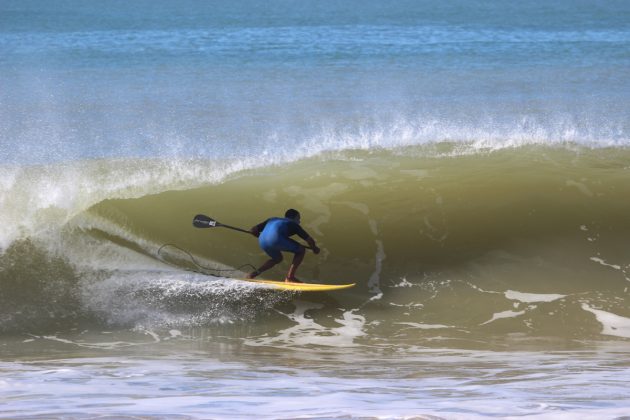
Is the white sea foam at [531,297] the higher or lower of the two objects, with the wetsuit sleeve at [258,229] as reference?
lower

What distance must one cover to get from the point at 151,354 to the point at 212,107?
46.8 feet

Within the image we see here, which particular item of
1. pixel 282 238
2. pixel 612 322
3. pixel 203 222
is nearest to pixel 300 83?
pixel 203 222

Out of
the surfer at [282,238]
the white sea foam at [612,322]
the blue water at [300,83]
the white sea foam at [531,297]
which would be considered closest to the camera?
the white sea foam at [612,322]

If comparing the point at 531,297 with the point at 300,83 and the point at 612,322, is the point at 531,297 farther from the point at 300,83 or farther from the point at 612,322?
the point at 300,83

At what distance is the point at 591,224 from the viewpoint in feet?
37.4

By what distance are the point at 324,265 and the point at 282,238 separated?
3.80 ft

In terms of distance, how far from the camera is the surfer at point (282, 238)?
9.53 meters

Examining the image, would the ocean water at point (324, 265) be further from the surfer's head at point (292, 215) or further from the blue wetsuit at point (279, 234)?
the surfer's head at point (292, 215)

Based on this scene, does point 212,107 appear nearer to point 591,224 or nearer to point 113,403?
point 591,224

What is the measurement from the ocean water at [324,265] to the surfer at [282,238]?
13.4 inches

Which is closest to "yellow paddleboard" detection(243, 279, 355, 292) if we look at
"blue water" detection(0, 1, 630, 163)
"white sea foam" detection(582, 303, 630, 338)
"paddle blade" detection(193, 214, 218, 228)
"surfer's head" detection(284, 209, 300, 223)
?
"surfer's head" detection(284, 209, 300, 223)

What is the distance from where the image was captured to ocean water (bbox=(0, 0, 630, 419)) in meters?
6.89

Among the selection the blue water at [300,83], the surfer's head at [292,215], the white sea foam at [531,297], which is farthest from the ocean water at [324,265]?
the surfer's head at [292,215]

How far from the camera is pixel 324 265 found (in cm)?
1060
